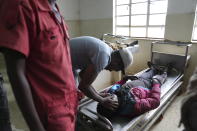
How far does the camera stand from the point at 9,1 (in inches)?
25.4

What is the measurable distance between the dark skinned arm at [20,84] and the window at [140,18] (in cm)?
335

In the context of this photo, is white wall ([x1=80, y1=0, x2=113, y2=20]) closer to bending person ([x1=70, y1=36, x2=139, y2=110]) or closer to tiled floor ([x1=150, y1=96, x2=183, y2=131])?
tiled floor ([x1=150, y1=96, x2=183, y2=131])

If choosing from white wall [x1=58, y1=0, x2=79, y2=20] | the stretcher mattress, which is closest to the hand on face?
the stretcher mattress

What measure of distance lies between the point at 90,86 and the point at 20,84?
2.44ft

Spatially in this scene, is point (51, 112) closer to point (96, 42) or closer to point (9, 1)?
point (9, 1)

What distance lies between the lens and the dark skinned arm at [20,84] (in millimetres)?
634

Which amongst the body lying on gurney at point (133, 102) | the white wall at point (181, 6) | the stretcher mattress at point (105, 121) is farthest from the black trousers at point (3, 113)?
the white wall at point (181, 6)

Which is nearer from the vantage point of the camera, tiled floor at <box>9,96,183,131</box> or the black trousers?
the black trousers

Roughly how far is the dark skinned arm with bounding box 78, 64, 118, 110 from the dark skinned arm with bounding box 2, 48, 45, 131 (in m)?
0.58

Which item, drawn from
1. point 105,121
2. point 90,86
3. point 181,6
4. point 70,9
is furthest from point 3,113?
point 70,9

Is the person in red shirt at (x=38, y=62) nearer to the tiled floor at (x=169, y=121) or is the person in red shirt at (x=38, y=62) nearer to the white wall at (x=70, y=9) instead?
the tiled floor at (x=169, y=121)

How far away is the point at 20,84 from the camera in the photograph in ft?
2.15

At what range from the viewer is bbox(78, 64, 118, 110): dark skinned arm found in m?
1.23

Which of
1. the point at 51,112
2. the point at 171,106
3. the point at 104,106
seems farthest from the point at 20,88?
the point at 171,106
